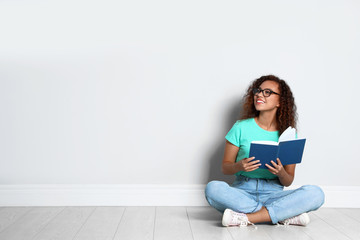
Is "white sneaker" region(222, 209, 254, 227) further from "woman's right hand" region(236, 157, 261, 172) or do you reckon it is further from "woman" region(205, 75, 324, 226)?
"woman's right hand" region(236, 157, 261, 172)

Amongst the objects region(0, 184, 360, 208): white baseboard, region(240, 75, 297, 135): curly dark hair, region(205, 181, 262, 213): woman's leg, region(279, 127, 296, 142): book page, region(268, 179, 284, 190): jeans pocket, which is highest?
region(240, 75, 297, 135): curly dark hair

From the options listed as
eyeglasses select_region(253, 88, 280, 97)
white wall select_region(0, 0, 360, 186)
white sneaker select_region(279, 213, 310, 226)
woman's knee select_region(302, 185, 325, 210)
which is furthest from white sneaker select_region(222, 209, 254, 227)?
eyeglasses select_region(253, 88, 280, 97)

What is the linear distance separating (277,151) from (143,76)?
1.06 meters

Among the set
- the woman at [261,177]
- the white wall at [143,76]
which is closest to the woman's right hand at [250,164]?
the woman at [261,177]

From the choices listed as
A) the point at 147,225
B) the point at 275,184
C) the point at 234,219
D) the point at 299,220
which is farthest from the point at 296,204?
the point at 147,225

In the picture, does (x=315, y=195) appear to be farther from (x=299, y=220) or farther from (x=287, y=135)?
(x=287, y=135)

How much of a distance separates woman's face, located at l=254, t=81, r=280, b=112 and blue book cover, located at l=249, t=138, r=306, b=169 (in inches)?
14.8

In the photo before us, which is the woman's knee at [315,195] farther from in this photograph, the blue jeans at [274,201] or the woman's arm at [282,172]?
the woman's arm at [282,172]

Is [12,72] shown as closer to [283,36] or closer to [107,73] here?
[107,73]

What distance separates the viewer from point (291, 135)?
207 centimetres

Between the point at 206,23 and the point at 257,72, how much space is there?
0.46m

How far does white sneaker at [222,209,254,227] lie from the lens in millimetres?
2135

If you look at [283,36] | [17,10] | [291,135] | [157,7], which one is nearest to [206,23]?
[157,7]

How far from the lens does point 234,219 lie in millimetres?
2156
